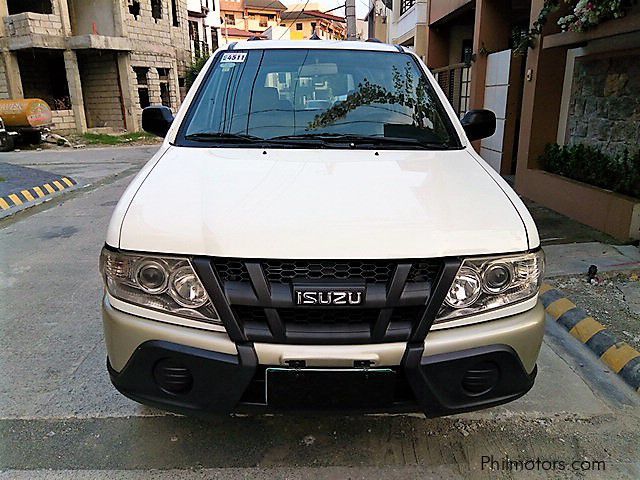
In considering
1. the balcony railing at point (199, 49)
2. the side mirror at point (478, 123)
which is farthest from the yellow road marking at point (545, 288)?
the balcony railing at point (199, 49)

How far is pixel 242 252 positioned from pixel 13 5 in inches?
1119

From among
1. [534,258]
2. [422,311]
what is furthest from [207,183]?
[534,258]

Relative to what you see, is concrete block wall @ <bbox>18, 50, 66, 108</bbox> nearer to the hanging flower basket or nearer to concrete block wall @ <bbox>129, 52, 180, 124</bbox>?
concrete block wall @ <bbox>129, 52, 180, 124</bbox>

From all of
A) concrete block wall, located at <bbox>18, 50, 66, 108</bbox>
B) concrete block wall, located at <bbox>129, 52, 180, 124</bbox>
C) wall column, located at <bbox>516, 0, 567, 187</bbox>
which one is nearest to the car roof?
wall column, located at <bbox>516, 0, 567, 187</bbox>

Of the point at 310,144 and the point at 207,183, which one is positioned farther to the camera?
the point at 310,144

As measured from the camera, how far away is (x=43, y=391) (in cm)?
282

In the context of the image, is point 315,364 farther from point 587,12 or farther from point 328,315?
point 587,12

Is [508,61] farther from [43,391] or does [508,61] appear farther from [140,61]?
[140,61]

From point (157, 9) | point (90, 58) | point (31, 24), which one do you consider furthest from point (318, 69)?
point (157, 9)

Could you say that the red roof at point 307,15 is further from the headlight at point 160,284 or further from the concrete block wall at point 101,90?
the headlight at point 160,284

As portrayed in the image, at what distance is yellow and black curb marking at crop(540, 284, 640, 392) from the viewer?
120 inches

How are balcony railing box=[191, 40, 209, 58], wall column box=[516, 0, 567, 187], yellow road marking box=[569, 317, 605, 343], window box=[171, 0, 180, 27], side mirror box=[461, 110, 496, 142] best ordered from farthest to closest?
1. balcony railing box=[191, 40, 209, 58]
2. window box=[171, 0, 180, 27]
3. wall column box=[516, 0, 567, 187]
4. yellow road marking box=[569, 317, 605, 343]
5. side mirror box=[461, 110, 496, 142]

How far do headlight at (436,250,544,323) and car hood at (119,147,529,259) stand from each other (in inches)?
2.3

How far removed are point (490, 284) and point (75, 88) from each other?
24.0 meters
